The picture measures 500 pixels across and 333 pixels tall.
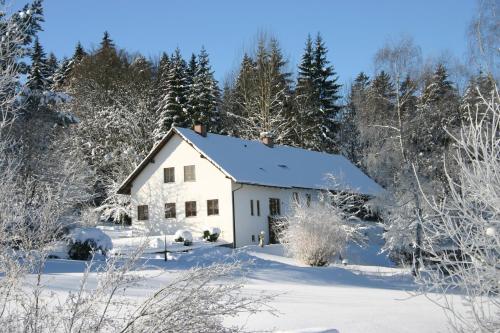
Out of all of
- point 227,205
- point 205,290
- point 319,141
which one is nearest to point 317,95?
point 319,141

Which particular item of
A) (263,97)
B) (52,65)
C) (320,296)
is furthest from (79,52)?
(320,296)

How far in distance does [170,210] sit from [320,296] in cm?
2241

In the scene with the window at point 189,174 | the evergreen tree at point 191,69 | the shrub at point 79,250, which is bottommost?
the shrub at point 79,250

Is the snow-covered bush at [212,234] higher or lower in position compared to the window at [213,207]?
lower

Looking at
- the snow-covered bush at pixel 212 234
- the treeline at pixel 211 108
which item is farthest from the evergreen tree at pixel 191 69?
the snow-covered bush at pixel 212 234

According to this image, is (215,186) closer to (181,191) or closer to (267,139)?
(181,191)

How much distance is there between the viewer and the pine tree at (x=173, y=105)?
44.8m

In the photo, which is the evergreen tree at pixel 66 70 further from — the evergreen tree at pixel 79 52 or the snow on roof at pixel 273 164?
the snow on roof at pixel 273 164

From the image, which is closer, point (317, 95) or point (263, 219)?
point (263, 219)

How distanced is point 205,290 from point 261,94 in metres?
43.2

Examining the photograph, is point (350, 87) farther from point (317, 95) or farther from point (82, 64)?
point (82, 64)

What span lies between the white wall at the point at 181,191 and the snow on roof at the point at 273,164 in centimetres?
90

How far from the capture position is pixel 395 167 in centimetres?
3453

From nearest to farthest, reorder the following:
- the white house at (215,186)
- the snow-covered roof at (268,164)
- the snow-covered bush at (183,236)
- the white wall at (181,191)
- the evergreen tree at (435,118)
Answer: the snow-covered bush at (183,236) < the evergreen tree at (435,118) < the white house at (215,186) < the white wall at (181,191) < the snow-covered roof at (268,164)
